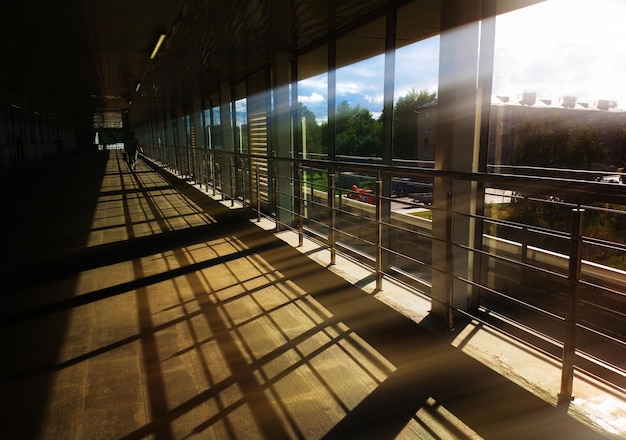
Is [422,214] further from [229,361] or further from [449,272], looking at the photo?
[229,361]

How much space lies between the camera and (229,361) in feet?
5.24

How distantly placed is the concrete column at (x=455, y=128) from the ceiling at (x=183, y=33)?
436 millimetres

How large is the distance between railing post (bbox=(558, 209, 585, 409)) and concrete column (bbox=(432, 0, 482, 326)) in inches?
20.9

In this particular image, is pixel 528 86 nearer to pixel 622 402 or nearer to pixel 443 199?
pixel 443 199

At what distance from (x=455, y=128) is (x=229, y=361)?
125 centimetres

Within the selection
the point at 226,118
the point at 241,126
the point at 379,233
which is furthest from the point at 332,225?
the point at 226,118

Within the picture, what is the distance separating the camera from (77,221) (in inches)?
179

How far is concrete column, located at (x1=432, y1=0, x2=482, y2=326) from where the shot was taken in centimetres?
176

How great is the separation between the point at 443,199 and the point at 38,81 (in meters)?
7.98

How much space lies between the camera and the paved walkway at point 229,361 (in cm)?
124

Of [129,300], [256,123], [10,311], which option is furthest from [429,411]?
[256,123]

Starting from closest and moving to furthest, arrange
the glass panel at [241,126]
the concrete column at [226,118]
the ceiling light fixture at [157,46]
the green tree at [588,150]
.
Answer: the green tree at [588,150], the ceiling light fixture at [157,46], the glass panel at [241,126], the concrete column at [226,118]

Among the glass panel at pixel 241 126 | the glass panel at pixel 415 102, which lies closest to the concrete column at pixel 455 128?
the glass panel at pixel 415 102

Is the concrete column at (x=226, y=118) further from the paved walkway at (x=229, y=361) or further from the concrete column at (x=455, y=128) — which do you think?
the concrete column at (x=455, y=128)
